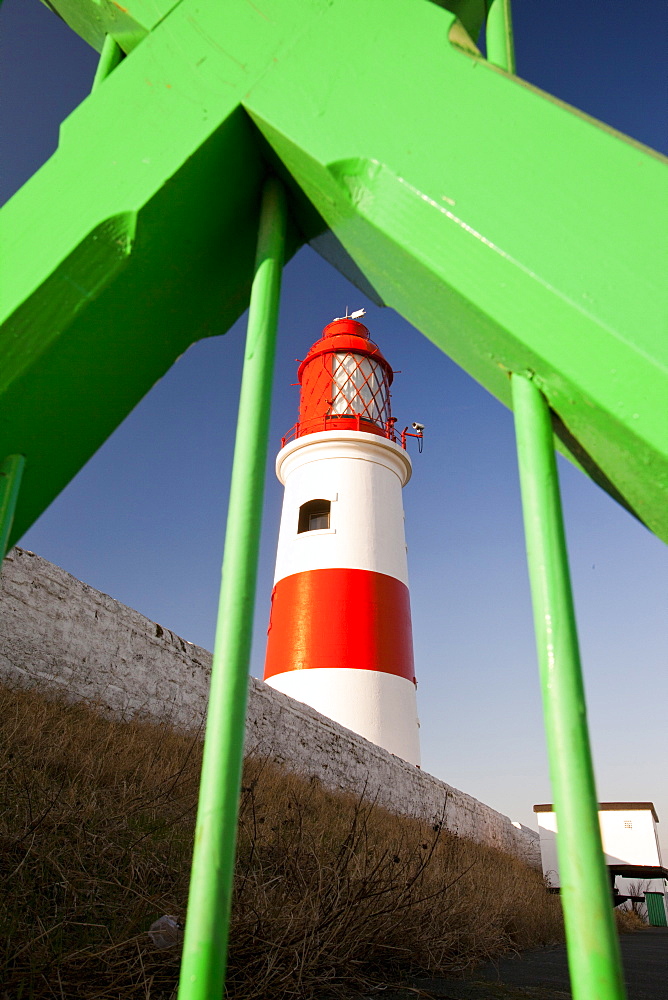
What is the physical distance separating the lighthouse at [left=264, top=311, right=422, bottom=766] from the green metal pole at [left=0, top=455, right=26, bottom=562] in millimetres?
7617

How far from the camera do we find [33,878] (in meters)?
2.05

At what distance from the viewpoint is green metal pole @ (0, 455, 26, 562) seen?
92cm

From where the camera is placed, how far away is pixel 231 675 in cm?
62

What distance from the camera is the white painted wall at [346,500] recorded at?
30.5 feet

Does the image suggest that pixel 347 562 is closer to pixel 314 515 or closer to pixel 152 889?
pixel 314 515

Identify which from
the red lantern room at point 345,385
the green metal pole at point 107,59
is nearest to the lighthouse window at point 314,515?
the red lantern room at point 345,385

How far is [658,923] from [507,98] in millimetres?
13481

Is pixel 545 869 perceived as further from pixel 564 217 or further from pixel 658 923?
pixel 564 217

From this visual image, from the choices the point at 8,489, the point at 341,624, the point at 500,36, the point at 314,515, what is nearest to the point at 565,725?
the point at 8,489

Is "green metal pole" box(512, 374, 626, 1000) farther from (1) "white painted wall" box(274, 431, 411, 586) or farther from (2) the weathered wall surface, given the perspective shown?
(1) "white painted wall" box(274, 431, 411, 586)

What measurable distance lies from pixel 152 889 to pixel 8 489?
2015 mm

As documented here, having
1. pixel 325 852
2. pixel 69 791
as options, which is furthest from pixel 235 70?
pixel 325 852

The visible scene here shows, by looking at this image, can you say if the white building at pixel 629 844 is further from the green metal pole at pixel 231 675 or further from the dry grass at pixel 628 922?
the green metal pole at pixel 231 675

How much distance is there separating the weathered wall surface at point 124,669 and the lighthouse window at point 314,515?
13.5 feet
